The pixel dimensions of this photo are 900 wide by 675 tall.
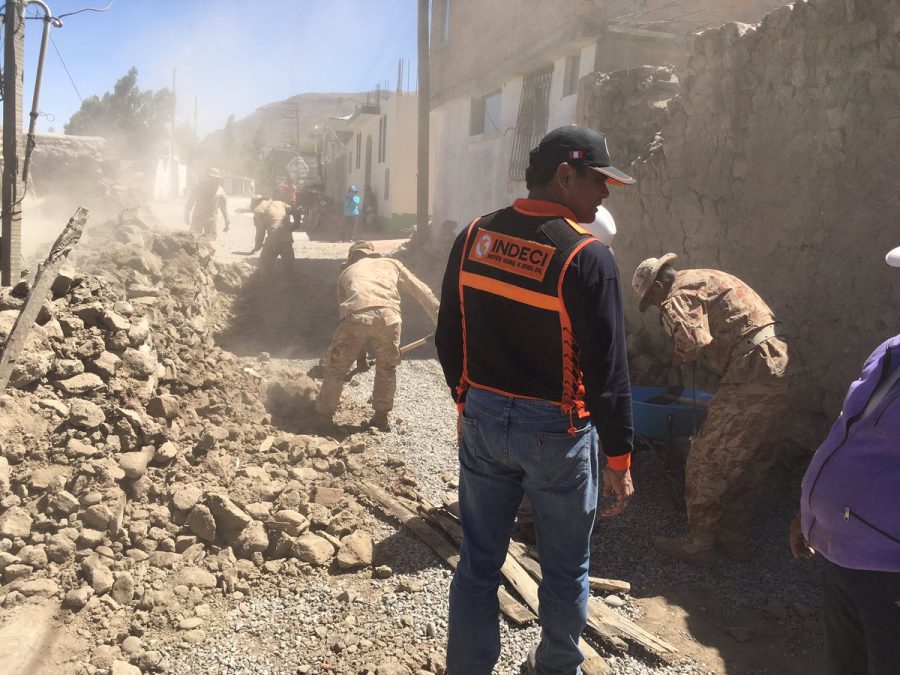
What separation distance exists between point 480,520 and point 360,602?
4.29 ft

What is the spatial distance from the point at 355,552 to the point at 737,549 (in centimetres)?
228

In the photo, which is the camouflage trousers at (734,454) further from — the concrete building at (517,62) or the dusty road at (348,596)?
the concrete building at (517,62)

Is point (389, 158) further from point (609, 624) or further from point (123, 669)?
point (123, 669)

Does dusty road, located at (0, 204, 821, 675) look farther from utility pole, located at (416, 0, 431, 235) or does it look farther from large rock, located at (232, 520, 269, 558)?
utility pole, located at (416, 0, 431, 235)

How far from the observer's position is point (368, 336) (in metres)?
5.66

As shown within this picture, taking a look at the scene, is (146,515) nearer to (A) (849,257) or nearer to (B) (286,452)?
(B) (286,452)

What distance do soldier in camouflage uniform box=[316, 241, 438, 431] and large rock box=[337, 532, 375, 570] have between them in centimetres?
195

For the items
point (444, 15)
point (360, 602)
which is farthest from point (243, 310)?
point (444, 15)

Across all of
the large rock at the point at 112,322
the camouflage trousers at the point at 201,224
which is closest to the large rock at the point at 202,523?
the large rock at the point at 112,322

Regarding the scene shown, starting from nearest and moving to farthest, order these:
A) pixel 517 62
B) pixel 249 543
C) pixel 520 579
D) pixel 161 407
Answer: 1. pixel 520 579
2. pixel 249 543
3. pixel 161 407
4. pixel 517 62

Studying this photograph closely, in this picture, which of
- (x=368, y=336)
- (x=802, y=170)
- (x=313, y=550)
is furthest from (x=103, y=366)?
(x=802, y=170)

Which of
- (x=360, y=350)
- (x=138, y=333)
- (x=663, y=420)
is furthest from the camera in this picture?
(x=360, y=350)

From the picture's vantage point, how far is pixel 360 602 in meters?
3.40

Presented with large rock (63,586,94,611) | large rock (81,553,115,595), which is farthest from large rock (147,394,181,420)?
large rock (63,586,94,611)
